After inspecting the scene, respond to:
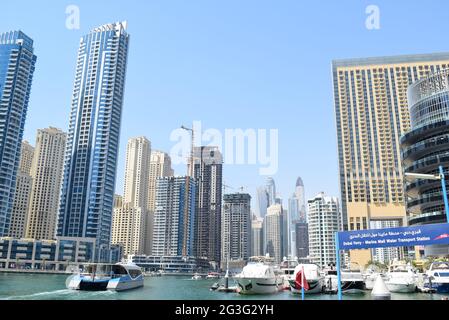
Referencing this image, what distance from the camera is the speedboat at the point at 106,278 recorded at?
163 ft

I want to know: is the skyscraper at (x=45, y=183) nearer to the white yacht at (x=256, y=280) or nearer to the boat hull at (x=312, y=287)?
the white yacht at (x=256, y=280)

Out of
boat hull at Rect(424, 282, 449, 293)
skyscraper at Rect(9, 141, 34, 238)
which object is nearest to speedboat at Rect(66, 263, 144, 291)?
boat hull at Rect(424, 282, 449, 293)

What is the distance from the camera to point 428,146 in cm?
7912

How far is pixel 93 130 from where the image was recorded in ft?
503

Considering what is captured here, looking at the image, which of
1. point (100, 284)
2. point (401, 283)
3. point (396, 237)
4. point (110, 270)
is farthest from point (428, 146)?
point (396, 237)

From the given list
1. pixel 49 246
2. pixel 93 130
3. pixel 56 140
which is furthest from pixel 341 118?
pixel 56 140

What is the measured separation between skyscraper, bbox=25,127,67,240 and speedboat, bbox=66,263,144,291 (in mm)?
122292

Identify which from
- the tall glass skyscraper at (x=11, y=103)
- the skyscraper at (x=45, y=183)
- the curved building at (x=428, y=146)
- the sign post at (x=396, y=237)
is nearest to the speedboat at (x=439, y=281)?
the sign post at (x=396, y=237)

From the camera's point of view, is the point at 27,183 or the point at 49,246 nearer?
the point at 49,246

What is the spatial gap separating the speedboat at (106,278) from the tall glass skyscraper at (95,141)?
92.2 metres

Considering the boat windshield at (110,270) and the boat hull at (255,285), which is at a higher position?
the boat windshield at (110,270)

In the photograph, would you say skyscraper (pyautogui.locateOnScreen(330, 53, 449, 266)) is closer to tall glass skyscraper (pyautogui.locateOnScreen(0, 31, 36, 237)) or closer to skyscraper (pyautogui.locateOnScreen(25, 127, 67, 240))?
tall glass skyscraper (pyautogui.locateOnScreen(0, 31, 36, 237))

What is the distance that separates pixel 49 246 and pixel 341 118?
11243cm
